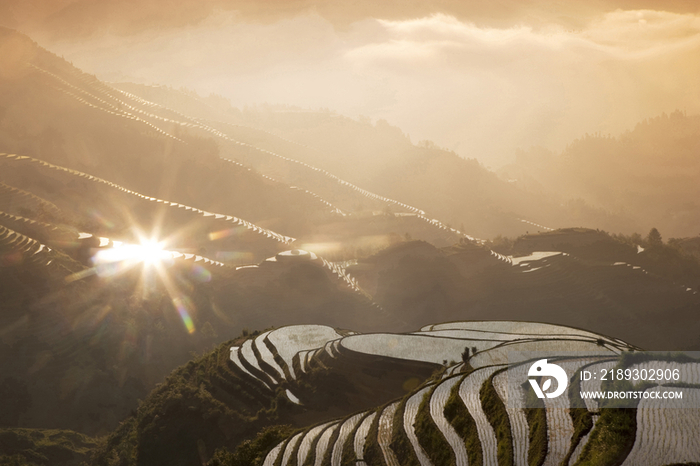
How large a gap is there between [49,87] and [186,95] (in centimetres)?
7961

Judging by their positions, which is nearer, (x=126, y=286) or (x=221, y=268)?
(x=126, y=286)

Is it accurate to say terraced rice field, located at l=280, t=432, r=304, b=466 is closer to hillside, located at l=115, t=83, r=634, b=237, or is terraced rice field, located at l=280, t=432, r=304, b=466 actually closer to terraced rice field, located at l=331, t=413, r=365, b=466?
terraced rice field, located at l=331, t=413, r=365, b=466

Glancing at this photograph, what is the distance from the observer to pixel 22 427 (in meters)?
30.7

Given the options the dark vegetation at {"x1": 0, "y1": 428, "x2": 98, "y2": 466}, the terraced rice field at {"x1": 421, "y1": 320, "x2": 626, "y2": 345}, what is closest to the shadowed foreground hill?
the terraced rice field at {"x1": 421, "y1": 320, "x2": 626, "y2": 345}

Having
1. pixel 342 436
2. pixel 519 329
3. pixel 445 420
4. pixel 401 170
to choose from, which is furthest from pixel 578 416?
pixel 401 170

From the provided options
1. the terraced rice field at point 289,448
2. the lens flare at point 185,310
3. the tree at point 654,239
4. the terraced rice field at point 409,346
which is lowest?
the terraced rice field at point 289,448

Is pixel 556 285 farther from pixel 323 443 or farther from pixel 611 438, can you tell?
pixel 611 438

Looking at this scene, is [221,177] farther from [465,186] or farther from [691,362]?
[691,362]

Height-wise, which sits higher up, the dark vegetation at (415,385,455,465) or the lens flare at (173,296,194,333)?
the lens flare at (173,296,194,333)

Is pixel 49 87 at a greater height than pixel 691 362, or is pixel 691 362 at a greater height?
pixel 49 87

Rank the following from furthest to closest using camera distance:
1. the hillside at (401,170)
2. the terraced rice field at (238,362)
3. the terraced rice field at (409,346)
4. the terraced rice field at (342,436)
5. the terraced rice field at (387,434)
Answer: the hillside at (401,170), the terraced rice field at (238,362), the terraced rice field at (409,346), the terraced rice field at (342,436), the terraced rice field at (387,434)

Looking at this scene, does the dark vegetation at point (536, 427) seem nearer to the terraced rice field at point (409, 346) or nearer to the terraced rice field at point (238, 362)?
the terraced rice field at point (409, 346)

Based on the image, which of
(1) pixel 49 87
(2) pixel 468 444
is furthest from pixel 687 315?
(1) pixel 49 87

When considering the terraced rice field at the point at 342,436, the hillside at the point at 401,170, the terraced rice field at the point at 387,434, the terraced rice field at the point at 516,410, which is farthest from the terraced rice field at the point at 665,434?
the hillside at the point at 401,170
